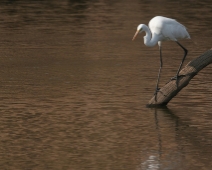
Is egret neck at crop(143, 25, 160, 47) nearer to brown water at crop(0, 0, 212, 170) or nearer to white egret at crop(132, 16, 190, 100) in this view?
white egret at crop(132, 16, 190, 100)

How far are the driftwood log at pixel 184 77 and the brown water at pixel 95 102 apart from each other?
0.24 metres

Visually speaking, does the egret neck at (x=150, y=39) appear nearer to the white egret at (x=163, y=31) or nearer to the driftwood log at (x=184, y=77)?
the white egret at (x=163, y=31)

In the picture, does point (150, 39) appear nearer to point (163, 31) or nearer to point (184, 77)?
point (163, 31)

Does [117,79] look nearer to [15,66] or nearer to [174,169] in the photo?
[15,66]

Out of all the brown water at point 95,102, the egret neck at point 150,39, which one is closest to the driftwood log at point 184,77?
the brown water at point 95,102

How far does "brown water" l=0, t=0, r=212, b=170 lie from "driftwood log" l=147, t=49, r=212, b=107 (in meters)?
0.24

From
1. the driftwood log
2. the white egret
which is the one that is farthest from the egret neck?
the driftwood log

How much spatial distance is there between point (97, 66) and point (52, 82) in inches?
→ 91.1

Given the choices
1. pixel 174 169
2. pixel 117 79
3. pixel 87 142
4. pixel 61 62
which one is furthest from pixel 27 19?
pixel 174 169

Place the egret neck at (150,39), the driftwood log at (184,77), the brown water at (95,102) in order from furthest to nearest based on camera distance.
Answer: the egret neck at (150,39) < the driftwood log at (184,77) < the brown water at (95,102)

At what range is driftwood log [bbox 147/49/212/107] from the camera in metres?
14.8

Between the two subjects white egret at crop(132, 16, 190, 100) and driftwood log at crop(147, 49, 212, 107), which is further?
white egret at crop(132, 16, 190, 100)

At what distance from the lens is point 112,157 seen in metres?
11.8

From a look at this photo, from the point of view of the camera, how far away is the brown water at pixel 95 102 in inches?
468
